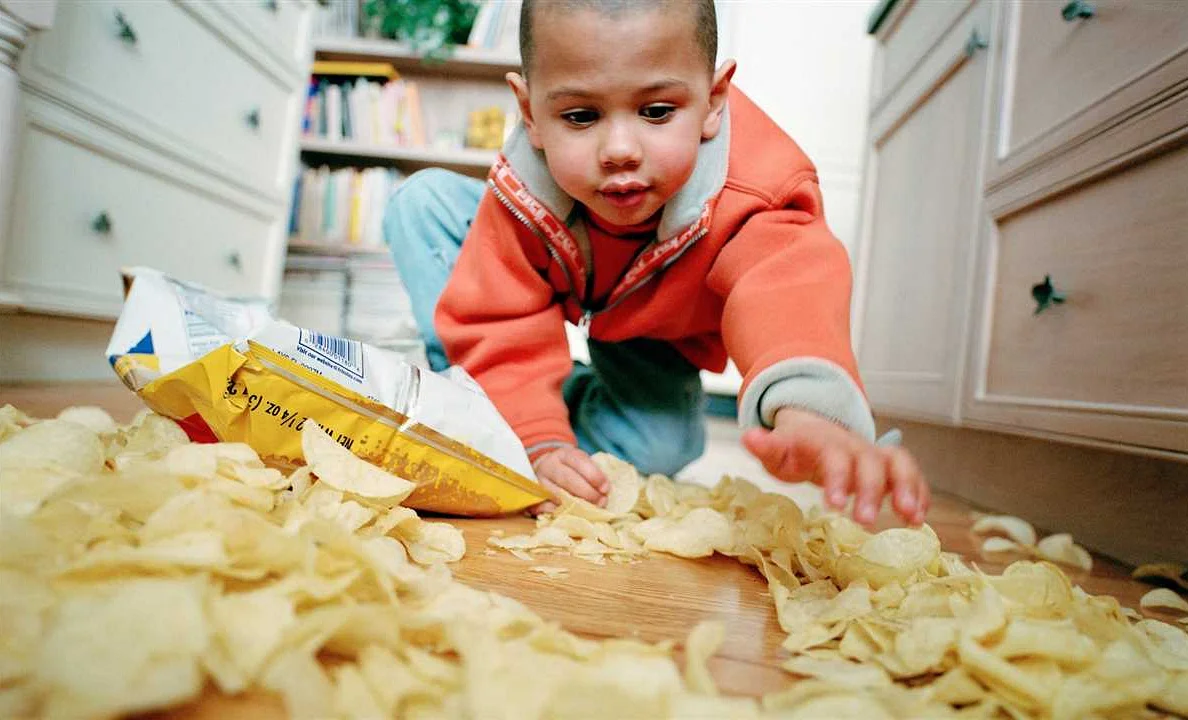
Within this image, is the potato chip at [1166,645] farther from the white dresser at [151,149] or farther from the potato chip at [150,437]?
the white dresser at [151,149]

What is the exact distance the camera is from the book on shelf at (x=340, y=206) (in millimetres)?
2188

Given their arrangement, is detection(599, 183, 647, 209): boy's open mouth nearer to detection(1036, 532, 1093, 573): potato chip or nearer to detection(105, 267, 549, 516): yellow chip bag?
detection(105, 267, 549, 516): yellow chip bag

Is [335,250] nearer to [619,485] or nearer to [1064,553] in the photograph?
[619,485]

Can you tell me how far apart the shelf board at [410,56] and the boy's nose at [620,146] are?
1644 mm

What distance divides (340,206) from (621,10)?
1.75 meters

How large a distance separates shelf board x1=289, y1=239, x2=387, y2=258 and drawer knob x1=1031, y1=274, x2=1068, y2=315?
1712 millimetres

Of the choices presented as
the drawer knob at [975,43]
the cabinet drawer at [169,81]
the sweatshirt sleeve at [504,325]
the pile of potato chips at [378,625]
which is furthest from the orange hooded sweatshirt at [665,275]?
the cabinet drawer at [169,81]

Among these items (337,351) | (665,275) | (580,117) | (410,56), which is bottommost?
(337,351)

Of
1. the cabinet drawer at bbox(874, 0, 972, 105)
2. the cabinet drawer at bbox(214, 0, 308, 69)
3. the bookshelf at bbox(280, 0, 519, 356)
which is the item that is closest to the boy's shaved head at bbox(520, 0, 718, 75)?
the cabinet drawer at bbox(874, 0, 972, 105)

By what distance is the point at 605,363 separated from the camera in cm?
109

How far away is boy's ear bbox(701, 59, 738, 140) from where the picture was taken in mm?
733

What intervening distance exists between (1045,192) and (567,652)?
866mm

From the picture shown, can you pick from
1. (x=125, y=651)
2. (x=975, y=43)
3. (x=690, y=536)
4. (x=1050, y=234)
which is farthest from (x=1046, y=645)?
(x=975, y=43)

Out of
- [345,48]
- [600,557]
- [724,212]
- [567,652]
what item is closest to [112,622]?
[567,652]
